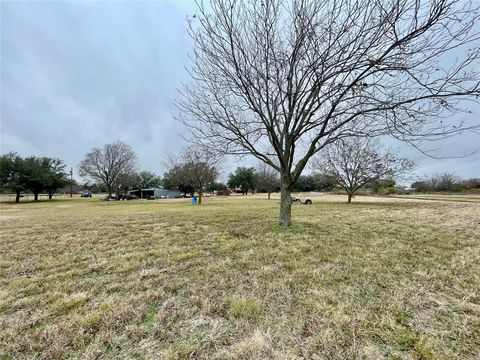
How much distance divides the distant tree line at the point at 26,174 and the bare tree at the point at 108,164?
4.68 m

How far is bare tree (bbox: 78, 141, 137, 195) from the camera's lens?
141 ft

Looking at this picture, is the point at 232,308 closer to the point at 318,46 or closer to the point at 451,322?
the point at 451,322

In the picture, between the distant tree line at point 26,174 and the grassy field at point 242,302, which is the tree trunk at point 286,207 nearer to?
the grassy field at point 242,302

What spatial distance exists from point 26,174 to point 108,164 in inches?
447

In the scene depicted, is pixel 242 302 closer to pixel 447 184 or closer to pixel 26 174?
pixel 26 174

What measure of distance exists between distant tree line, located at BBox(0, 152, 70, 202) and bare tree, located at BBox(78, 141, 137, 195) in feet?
15.3

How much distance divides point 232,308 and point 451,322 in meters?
2.07

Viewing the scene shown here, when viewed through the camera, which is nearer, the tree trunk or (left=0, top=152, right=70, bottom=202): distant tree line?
the tree trunk

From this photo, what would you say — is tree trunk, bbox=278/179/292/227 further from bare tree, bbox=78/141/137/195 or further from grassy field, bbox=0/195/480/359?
bare tree, bbox=78/141/137/195

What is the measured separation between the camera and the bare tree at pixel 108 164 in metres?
43.1

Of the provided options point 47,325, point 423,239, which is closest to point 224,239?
point 47,325

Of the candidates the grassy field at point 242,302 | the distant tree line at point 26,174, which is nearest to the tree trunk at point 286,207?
the grassy field at point 242,302

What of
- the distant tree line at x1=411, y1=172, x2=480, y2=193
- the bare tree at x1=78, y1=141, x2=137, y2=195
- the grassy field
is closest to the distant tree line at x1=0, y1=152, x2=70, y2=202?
the bare tree at x1=78, y1=141, x2=137, y2=195

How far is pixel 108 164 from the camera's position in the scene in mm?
44156
